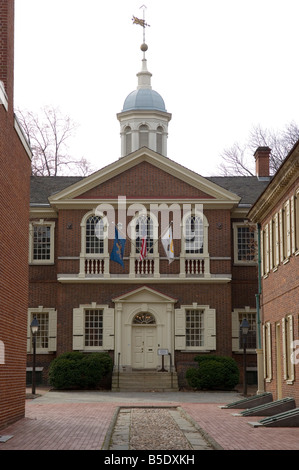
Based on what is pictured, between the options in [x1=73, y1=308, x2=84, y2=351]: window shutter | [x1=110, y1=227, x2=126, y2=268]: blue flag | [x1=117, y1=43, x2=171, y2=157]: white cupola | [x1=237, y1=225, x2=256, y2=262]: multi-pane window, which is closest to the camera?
[x1=110, y1=227, x2=126, y2=268]: blue flag

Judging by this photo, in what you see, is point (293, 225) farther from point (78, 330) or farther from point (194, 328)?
point (78, 330)

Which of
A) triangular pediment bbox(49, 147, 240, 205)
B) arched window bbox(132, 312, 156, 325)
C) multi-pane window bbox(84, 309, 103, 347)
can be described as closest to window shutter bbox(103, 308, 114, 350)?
multi-pane window bbox(84, 309, 103, 347)

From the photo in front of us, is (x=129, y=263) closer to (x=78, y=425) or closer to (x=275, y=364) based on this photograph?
(x=275, y=364)

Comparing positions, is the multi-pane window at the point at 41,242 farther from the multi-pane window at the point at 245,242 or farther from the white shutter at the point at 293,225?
the white shutter at the point at 293,225

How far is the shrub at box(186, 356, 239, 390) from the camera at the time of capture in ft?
104

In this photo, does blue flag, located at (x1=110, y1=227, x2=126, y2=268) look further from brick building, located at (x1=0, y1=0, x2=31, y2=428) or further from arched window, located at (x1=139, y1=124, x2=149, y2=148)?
brick building, located at (x1=0, y1=0, x2=31, y2=428)

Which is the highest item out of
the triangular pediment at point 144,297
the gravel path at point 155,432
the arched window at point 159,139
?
the arched window at point 159,139

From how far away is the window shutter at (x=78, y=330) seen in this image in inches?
1309

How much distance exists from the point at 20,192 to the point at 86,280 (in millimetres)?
14098

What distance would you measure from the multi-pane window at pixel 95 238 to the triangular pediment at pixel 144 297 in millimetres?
2160

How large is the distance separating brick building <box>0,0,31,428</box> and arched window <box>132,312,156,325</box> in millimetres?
13522

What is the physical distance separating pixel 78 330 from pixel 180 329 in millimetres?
4102

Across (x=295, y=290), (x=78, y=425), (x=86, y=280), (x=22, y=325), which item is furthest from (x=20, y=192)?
(x=86, y=280)

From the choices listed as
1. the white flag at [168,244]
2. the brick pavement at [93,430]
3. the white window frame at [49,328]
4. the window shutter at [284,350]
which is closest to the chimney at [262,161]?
the white flag at [168,244]
